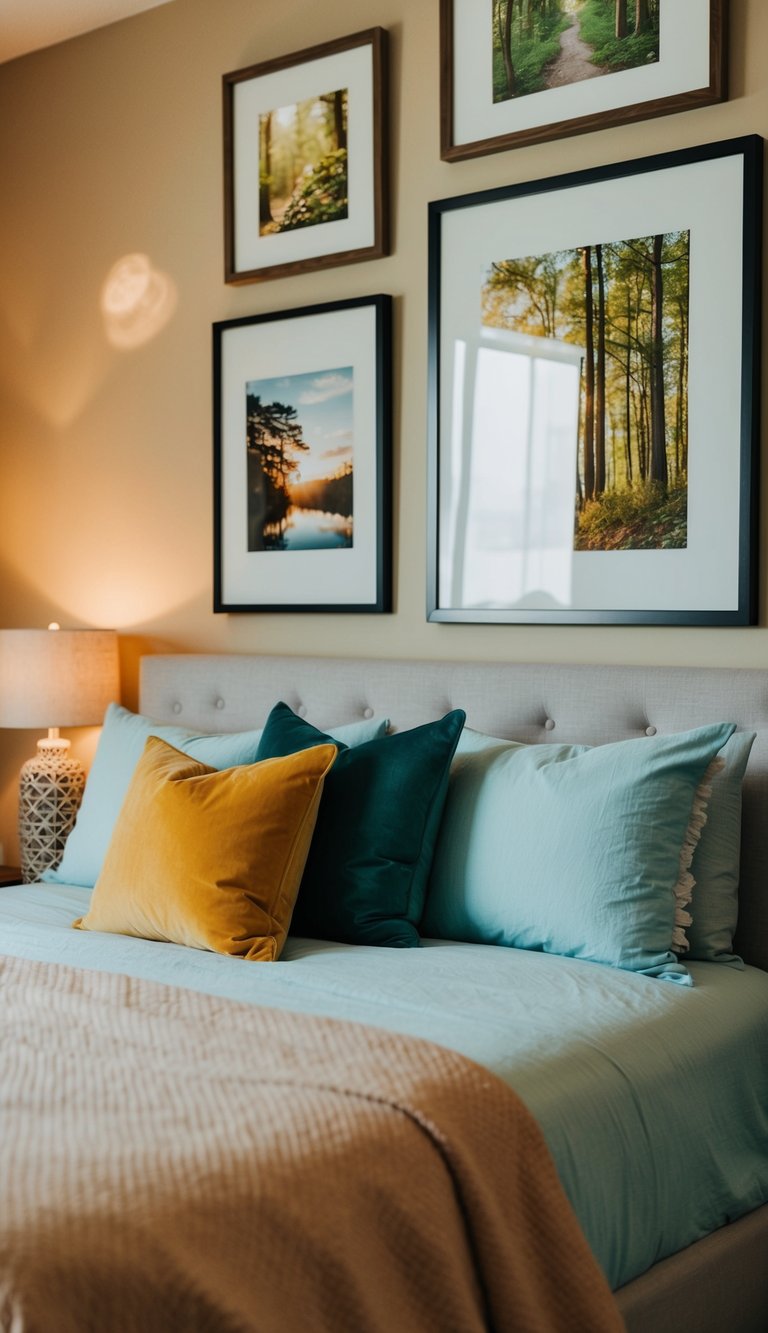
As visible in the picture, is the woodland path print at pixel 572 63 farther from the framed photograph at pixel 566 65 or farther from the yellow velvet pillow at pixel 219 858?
the yellow velvet pillow at pixel 219 858

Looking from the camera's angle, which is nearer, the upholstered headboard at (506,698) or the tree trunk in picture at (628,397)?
the upholstered headboard at (506,698)

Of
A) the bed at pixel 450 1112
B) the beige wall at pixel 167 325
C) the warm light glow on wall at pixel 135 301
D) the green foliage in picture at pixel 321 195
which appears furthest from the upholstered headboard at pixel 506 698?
the green foliage in picture at pixel 321 195

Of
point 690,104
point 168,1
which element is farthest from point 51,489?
point 690,104

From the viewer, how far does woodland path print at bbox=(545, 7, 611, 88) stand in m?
2.80

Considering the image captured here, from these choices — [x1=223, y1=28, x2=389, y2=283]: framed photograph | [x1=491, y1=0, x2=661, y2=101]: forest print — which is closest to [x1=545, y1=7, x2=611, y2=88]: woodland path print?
[x1=491, y1=0, x2=661, y2=101]: forest print

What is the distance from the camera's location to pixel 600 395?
9.18 feet

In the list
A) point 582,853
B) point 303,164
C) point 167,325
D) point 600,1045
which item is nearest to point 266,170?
point 303,164

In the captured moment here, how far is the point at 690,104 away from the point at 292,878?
1667mm

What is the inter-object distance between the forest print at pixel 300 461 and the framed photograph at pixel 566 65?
638 mm

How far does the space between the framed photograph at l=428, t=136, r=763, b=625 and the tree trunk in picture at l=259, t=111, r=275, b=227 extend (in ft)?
1.79

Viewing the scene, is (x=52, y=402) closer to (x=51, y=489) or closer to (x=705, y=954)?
(x=51, y=489)

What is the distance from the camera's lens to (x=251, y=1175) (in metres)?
1.39

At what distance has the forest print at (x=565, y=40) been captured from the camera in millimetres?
2719

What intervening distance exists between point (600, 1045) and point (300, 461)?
187cm
